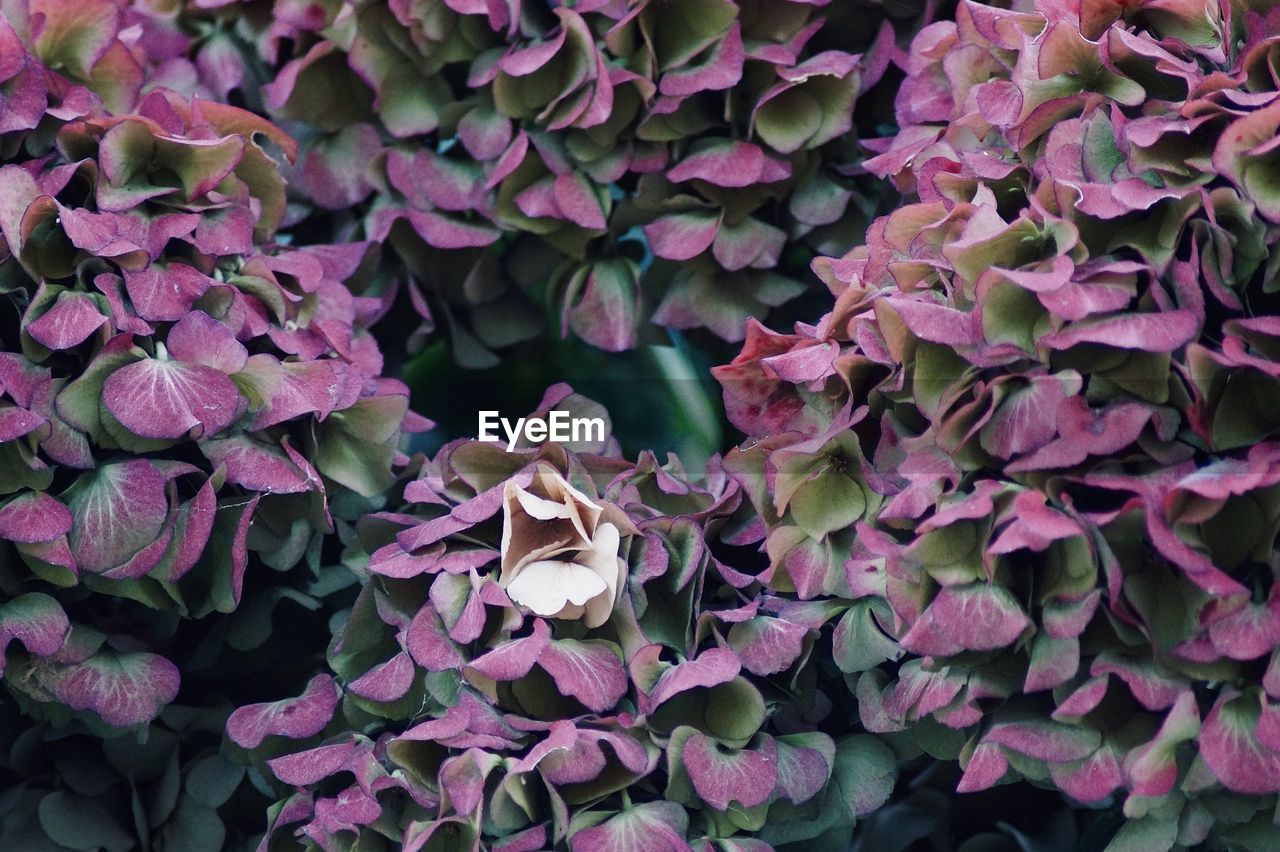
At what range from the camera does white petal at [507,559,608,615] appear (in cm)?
55

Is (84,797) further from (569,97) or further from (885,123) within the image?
(885,123)

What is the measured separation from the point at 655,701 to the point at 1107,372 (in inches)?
8.1

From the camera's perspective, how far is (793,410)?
597mm

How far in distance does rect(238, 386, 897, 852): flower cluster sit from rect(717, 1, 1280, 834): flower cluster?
50mm

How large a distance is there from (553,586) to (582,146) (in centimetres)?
24

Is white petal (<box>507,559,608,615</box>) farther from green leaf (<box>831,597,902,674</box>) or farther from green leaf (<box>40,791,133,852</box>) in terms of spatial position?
green leaf (<box>40,791,133,852</box>)

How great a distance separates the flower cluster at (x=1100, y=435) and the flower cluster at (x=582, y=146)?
0.49ft

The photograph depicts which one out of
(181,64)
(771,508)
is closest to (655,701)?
(771,508)

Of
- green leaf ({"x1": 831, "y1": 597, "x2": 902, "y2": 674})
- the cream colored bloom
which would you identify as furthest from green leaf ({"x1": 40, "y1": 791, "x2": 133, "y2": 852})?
green leaf ({"x1": 831, "y1": 597, "x2": 902, "y2": 674})

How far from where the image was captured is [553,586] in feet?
1.82

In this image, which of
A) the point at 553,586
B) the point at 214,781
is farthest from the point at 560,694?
the point at 214,781

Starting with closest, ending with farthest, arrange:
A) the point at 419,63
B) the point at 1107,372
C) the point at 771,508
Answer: the point at 1107,372, the point at 771,508, the point at 419,63

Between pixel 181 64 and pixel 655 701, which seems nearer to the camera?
pixel 655 701

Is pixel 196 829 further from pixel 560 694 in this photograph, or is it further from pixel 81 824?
pixel 560 694
